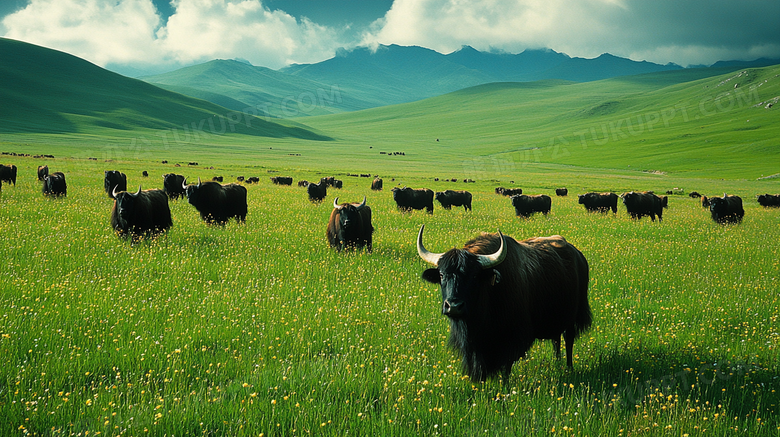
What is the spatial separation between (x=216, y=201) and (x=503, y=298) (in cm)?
1467

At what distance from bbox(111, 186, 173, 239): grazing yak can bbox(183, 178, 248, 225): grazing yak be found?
9.14 feet

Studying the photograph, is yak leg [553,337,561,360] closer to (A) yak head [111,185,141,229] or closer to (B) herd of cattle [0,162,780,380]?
(B) herd of cattle [0,162,780,380]

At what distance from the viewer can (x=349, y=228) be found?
1313 cm

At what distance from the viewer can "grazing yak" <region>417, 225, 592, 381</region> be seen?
5.11 meters

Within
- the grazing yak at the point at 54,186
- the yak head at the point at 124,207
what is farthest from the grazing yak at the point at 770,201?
the grazing yak at the point at 54,186

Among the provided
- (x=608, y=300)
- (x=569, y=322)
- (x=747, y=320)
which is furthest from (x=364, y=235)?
(x=747, y=320)

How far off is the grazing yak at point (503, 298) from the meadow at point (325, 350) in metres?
0.34

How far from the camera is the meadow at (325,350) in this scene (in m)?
4.23

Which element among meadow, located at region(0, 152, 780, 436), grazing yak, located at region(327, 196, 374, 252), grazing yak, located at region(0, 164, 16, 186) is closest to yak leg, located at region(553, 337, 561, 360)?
meadow, located at region(0, 152, 780, 436)

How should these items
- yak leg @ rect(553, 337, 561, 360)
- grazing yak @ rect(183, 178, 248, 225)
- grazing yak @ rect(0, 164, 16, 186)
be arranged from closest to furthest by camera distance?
1. yak leg @ rect(553, 337, 561, 360)
2. grazing yak @ rect(183, 178, 248, 225)
3. grazing yak @ rect(0, 164, 16, 186)

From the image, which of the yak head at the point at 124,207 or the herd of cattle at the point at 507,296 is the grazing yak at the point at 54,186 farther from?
the herd of cattle at the point at 507,296

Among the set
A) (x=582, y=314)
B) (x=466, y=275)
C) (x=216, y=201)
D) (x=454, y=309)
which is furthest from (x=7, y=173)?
(x=582, y=314)

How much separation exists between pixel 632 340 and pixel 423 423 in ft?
14.0

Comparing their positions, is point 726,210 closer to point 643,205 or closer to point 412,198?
point 643,205
